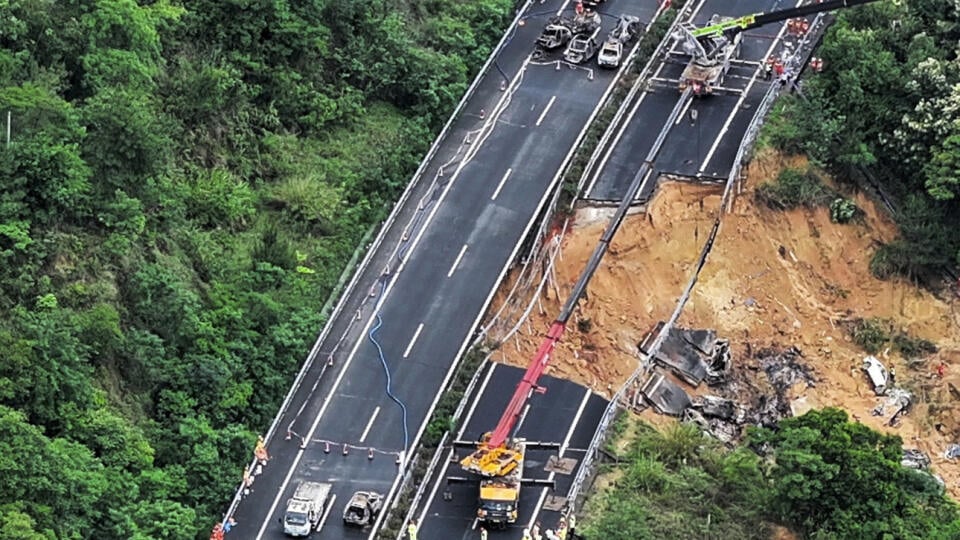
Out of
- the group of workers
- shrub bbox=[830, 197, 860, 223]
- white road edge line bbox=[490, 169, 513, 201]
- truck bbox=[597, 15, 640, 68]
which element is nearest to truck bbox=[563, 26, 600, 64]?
truck bbox=[597, 15, 640, 68]

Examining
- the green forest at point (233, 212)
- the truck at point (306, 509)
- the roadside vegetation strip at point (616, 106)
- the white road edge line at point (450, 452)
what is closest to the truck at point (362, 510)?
the truck at point (306, 509)

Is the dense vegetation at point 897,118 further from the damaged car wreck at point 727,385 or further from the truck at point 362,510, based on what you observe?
the truck at point 362,510

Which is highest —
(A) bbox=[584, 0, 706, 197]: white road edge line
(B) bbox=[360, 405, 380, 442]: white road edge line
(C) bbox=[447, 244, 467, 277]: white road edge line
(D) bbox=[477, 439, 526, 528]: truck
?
(A) bbox=[584, 0, 706, 197]: white road edge line

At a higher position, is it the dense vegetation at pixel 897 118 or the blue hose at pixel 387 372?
the dense vegetation at pixel 897 118

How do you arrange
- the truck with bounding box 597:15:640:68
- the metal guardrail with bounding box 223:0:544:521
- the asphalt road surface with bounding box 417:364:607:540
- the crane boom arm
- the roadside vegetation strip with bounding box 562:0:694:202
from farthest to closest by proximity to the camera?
the truck with bounding box 597:15:640:68 < the crane boom arm < the roadside vegetation strip with bounding box 562:0:694:202 < the metal guardrail with bounding box 223:0:544:521 < the asphalt road surface with bounding box 417:364:607:540

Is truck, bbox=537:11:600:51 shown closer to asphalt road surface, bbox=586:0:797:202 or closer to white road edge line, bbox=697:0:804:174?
asphalt road surface, bbox=586:0:797:202

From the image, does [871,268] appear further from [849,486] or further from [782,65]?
[849,486]

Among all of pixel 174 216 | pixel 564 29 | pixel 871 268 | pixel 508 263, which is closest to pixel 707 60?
pixel 564 29
